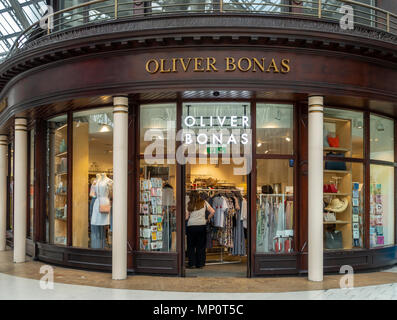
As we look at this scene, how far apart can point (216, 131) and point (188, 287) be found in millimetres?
3259

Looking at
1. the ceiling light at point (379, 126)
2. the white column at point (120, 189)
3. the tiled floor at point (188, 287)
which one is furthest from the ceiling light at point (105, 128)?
the ceiling light at point (379, 126)

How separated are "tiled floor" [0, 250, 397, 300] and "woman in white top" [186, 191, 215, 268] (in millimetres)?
701

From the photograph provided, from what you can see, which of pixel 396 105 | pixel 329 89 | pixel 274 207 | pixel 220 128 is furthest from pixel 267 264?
pixel 396 105

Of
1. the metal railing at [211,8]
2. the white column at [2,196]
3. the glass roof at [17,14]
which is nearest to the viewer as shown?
the metal railing at [211,8]

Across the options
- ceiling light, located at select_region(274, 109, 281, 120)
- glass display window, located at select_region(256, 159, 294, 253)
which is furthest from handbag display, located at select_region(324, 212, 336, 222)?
ceiling light, located at select_region(274, 109, 281, 120)

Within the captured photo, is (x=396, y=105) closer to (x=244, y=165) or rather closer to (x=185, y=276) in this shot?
(x=244, y=165)

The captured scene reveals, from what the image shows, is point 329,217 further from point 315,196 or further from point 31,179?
point 31,179

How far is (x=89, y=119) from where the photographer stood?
11172mm

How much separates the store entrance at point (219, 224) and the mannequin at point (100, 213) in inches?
72.4

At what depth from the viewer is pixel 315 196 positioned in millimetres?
9500

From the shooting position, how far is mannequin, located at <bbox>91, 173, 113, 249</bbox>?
10781 mm

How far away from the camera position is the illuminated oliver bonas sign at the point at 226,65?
9242 millimetres

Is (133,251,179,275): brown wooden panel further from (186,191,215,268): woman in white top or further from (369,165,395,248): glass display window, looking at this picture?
(369,165,395,248): glass display window

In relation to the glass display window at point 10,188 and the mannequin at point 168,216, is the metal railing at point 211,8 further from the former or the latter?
the glass display window at point 10,188
